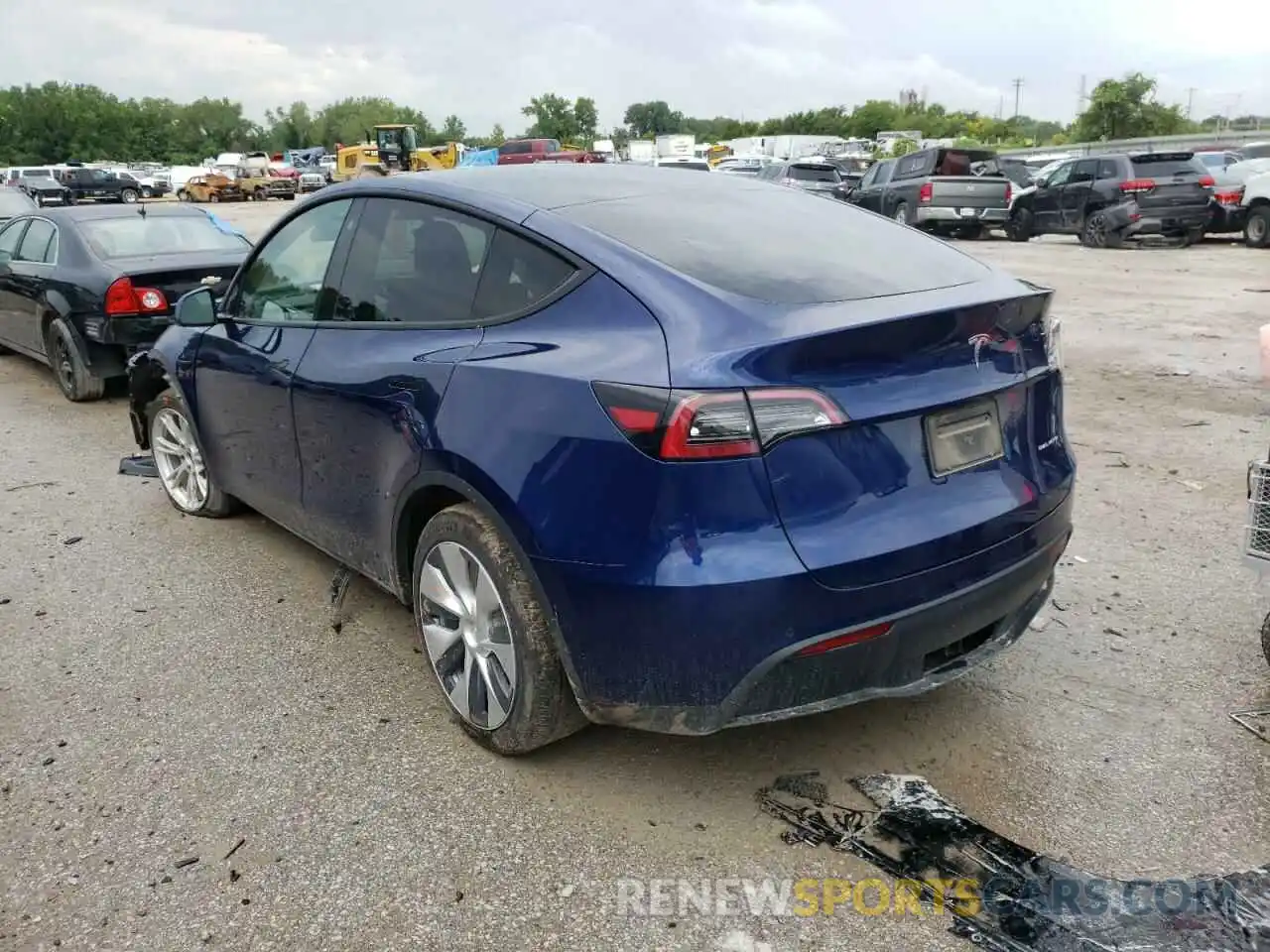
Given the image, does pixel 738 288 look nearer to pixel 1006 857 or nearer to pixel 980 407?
pixel 980 407

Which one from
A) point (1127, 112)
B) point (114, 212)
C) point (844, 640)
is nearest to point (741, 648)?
point (844, 640)

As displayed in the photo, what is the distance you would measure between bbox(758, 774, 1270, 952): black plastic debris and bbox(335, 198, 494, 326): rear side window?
1808mm

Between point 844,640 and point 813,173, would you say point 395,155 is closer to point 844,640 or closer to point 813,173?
point 813,173

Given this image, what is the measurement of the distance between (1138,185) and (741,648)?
18749 mm

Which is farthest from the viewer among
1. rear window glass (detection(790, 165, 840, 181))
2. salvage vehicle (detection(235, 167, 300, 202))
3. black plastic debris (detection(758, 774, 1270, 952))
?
salvage vehicle (detection(235, 167, 300, 202))

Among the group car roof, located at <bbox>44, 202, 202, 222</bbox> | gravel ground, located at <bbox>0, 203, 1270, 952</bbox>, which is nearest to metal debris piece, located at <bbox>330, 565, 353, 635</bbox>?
gravel ground, located at <bbox>0, 203, 1270, 952</bbox>

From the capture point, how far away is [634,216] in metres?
3.13

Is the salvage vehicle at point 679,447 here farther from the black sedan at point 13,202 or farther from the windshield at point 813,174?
the windshield at point 813,174

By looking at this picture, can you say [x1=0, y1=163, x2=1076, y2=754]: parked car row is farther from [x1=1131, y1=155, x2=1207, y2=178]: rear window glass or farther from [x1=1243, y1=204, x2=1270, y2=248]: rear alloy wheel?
[x1=1243, y1=204, x2=1270, y2=248]: rear alloy wheel

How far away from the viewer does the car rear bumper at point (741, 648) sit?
7.98ft

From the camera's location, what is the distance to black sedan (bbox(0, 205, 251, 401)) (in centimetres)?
787

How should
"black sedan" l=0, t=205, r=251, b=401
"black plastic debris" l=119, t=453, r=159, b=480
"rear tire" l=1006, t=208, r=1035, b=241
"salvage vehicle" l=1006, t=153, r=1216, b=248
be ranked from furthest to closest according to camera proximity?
"rear tire" l=1006, t=208, r=1035, b=241 → "salvage vehicle" l=1006, t=153, r=1216, b=248 → "black sedan" l=0, t=205, r=251, b=401 → "black plastic debris" l=119, t=453, r=159, b=480

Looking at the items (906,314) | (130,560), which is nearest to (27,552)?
(130,560)

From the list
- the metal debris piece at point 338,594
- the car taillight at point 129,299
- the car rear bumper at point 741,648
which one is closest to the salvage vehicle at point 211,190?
the car taillight at point 129,299
